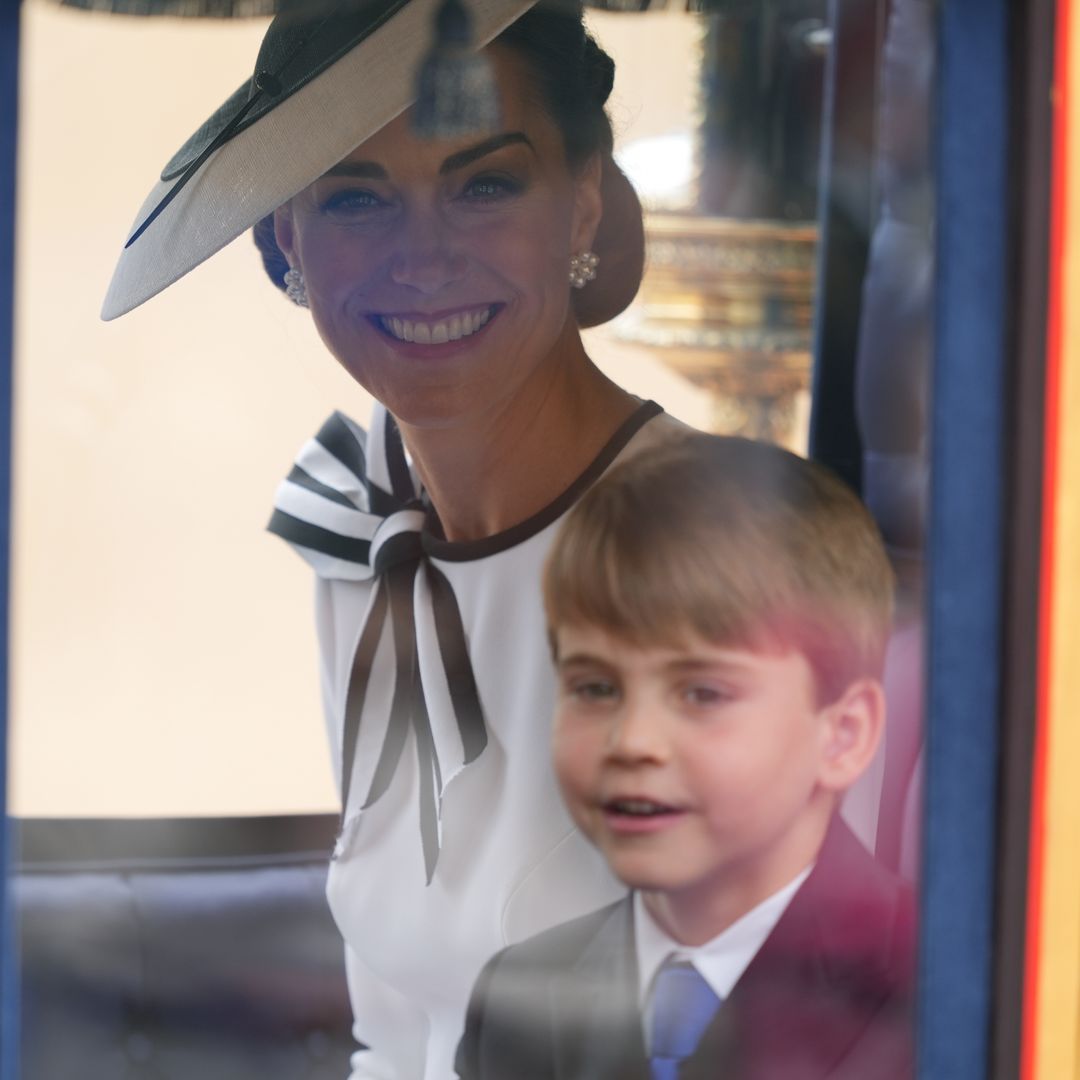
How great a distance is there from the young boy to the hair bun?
1.17ft

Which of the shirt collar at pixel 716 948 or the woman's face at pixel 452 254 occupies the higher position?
the woman's face at pixel 452 254

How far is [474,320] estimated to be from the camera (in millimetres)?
1393

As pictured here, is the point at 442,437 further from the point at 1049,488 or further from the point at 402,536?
the point at 1049,488

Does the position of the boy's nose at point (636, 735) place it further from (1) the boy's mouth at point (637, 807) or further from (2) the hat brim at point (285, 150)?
(2) the hat brim at point (285, 150)

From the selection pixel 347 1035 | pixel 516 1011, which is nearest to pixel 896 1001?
pixel 516 1011

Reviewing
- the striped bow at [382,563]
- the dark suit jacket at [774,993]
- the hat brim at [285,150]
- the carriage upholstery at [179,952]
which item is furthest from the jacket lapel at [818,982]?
the hat brim at [285,150]

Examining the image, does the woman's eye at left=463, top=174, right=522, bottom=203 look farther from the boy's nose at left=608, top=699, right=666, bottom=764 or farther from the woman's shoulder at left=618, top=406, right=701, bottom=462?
the boy's nose at left=608, top=699, right=666, bottom=764

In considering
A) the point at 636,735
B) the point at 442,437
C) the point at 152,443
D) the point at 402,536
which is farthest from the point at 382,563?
the point at 636,735

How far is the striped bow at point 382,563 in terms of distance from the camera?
4.84 feet

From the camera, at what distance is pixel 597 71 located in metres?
1.38

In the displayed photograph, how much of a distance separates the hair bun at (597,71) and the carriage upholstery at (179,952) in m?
0.85

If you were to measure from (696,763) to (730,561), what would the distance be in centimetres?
19

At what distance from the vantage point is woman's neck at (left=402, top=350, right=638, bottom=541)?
1.42 metres

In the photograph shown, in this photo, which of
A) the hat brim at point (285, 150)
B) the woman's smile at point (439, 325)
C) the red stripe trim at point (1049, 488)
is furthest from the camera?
the woman's smile at point (439, 325)
